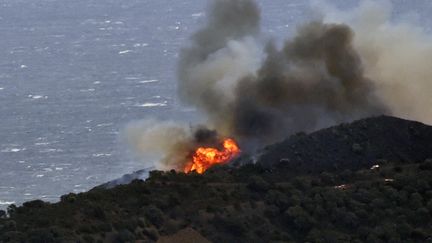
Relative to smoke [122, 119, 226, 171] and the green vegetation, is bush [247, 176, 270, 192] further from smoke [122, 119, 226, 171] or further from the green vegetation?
smoke [122, 119, 226, 171]

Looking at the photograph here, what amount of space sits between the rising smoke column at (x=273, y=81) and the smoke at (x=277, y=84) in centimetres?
9

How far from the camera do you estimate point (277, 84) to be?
334 ft

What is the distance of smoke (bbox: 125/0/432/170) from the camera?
99938 millimetres

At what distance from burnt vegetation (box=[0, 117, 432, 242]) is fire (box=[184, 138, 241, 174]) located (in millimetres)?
14079

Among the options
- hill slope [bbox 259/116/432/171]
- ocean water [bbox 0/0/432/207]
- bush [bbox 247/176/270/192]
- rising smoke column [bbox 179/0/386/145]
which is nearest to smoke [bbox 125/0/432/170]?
rising smoke column [bbox 179/0/386/145]

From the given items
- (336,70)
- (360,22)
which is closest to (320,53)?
(336,70)

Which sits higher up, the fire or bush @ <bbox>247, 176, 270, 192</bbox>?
the fire

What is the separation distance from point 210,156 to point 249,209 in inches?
1015

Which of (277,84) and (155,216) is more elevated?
(277,84)

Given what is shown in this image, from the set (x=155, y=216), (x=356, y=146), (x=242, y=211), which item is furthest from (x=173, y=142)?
(x=155, y=216)

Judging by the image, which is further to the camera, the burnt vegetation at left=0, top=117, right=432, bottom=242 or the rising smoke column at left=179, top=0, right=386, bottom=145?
the rising smoke column at left=179, top=0, right=386, bottom=145

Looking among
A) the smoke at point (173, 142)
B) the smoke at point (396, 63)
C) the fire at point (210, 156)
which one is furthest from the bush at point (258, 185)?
the smoke at point (396, 63)

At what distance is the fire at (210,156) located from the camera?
92688mm

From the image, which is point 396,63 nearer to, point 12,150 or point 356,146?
point 356,146
